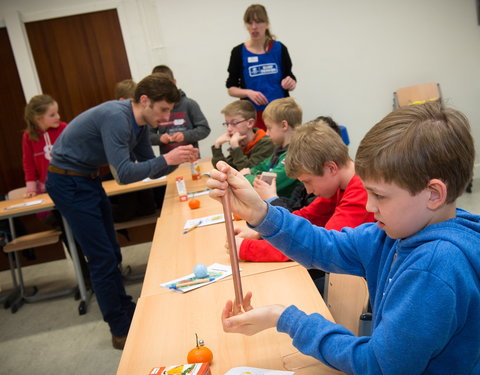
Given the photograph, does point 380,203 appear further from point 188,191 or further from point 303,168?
point 188,191

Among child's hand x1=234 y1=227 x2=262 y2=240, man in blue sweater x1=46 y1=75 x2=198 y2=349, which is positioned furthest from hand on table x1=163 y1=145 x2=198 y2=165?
child's hand x1=234 y1=227 x2=262 y2=240

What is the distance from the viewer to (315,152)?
1.78m

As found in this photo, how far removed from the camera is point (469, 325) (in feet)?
2.70

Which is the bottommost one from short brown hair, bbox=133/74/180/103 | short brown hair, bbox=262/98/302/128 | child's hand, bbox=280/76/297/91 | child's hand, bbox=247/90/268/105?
short brown hair, bbox=262/98/302/128

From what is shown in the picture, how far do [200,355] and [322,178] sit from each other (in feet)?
3.09

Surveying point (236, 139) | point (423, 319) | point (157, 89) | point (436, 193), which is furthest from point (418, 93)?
A: point (423, 319)

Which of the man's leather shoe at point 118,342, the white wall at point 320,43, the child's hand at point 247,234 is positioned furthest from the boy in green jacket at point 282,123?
the white wall at point 320,43

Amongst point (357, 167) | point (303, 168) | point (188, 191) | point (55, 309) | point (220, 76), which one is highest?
point (220, 76)

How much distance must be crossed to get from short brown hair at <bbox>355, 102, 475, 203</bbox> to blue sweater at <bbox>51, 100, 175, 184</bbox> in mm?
1926

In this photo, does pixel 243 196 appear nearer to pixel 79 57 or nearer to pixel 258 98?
pixel 258 98

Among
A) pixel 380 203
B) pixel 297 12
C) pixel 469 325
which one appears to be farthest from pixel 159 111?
pixel 297 12

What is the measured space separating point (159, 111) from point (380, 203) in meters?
1.94

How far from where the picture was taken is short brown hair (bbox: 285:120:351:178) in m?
1.78

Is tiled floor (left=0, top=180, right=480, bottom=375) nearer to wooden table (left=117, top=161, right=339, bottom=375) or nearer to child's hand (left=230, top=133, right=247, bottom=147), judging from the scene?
wooden table (left=117, top=161, right=339, bottom=375)
